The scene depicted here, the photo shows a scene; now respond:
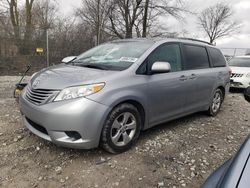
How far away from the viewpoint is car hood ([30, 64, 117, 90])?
2752 mm

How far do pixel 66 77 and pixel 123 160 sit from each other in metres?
1.29

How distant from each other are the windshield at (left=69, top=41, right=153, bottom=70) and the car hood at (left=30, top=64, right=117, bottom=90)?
227mm

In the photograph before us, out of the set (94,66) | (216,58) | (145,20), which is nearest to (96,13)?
(145,20)

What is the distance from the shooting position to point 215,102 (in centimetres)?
500

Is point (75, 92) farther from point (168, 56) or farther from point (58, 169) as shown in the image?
point (168, 56)

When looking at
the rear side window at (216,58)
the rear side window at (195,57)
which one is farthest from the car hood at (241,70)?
the rear side window at (195,57)

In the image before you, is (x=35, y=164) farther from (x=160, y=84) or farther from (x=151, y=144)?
(x=160, y=84)

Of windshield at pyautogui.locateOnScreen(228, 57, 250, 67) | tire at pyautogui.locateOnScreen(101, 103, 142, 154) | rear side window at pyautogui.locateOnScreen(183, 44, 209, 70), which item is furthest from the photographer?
windshield at pyautogui.locateOnScreen(228, 57, 250, 67)

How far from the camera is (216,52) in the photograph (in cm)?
515

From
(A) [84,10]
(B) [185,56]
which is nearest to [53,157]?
(B) [185,56]

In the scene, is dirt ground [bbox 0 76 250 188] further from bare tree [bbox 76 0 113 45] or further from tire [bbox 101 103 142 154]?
bare tree [bbox 76 0 113 45]

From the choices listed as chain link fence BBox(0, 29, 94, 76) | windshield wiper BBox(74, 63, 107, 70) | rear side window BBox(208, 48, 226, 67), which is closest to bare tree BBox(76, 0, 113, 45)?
chain link fence BBox(0, 29, 94, 76)

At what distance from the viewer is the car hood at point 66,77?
9.03 feet

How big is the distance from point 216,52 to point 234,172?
14.6 feet
